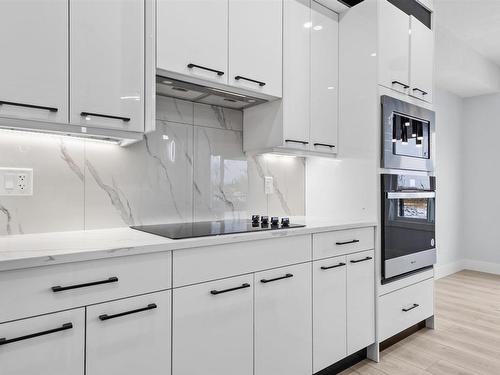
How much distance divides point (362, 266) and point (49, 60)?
1972 mm

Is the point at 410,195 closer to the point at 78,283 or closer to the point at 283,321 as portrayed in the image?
the point at 283,321

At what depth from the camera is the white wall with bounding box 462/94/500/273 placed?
14.7ft

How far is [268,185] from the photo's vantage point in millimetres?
2496

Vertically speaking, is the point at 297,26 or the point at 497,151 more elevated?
the point at 297,26

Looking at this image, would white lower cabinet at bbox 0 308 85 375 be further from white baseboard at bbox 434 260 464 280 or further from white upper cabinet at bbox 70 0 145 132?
white baseboard at bbox 434 260 464 280

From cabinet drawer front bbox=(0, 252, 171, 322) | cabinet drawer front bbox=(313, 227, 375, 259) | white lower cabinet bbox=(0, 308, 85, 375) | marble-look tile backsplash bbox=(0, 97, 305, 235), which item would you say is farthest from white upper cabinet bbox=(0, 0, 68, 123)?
cabinet drawer front bbox=(313, 227, 375, 259)

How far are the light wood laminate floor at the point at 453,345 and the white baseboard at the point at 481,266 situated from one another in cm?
111

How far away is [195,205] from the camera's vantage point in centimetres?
211

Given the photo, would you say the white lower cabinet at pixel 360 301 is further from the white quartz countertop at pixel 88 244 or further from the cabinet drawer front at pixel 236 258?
the white quartz countertop at pixel 88 244

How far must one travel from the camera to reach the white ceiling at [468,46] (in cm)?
310

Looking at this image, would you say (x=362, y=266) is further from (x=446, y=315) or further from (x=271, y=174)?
(x=446, y=315)

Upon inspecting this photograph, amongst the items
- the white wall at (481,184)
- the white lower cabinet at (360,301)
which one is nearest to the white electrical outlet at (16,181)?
the white lower cabinet at (360,301)

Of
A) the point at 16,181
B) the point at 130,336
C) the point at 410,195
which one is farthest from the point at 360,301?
the point at 16,181

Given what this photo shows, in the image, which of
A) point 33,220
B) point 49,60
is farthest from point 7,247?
point 49,60
